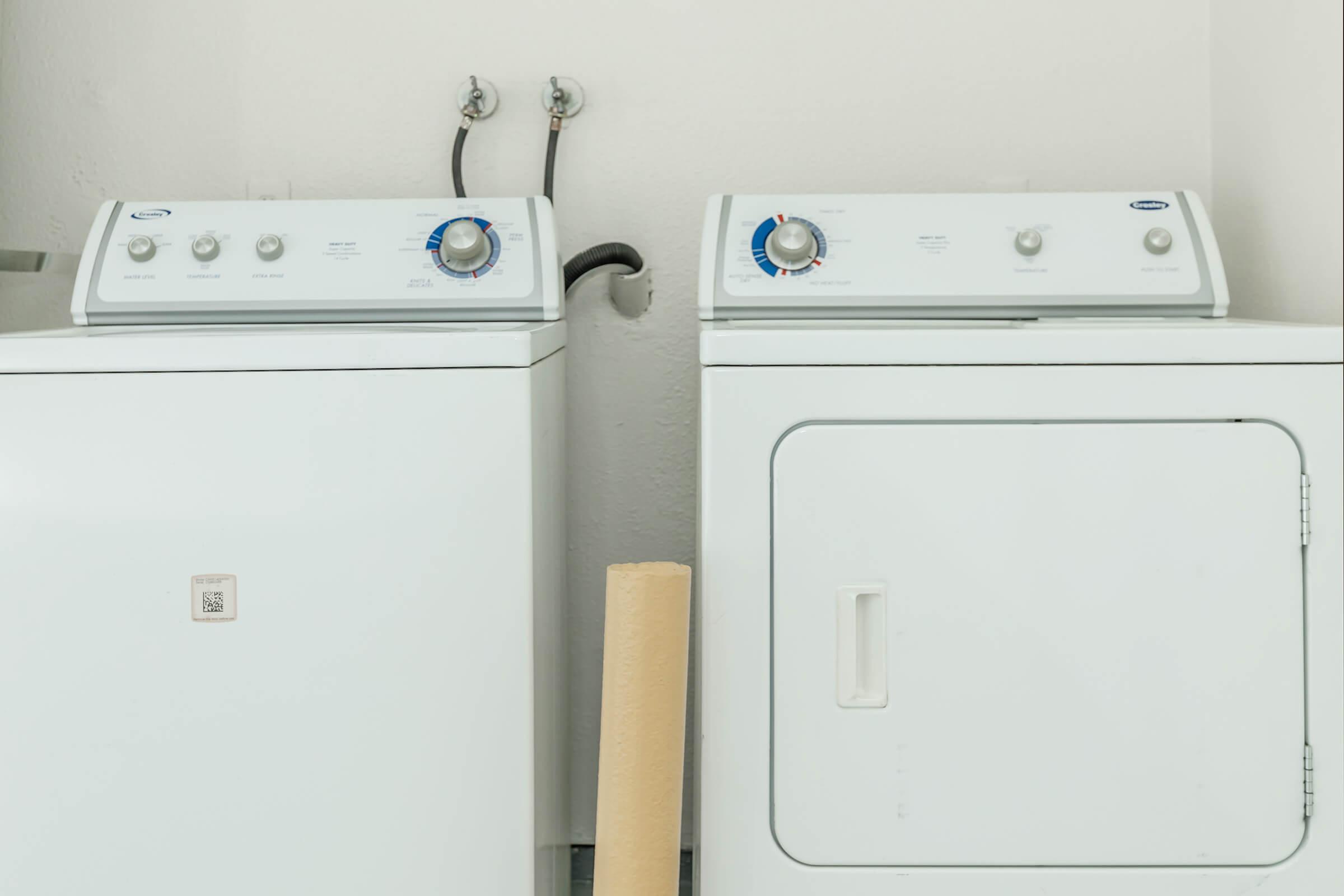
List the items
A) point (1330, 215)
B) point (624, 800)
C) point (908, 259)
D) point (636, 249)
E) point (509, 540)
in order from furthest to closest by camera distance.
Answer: point (636, 249) → point (908, 259) → point (1330, 215) → point (509, 540) → point (624, 800)

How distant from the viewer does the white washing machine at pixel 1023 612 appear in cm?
97

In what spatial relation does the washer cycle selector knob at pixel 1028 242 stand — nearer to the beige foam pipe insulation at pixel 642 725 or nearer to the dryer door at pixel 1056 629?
the dryer door at pixel 1056 629

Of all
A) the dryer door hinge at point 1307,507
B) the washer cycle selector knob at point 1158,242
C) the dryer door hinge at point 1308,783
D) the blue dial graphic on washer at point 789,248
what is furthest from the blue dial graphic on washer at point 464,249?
the dryer door hinge at point 1308,783

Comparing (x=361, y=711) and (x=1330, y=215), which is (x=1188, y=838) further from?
(x=361, y=711)

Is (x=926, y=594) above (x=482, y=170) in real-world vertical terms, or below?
below

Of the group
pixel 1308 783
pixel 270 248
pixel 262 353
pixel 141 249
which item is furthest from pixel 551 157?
pixel 1308 783

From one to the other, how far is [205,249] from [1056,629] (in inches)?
44.3

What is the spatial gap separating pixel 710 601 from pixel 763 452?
0.15 meters

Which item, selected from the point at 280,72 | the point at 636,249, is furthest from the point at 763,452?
the point at 280,72

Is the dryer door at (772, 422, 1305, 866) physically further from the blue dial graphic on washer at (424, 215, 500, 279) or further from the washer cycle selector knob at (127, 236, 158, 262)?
the washer cycle selector knob at (127, 236, 158, 262)

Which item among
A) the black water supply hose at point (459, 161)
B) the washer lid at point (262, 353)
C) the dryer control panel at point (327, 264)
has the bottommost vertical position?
the washer lid at point (262, 353)

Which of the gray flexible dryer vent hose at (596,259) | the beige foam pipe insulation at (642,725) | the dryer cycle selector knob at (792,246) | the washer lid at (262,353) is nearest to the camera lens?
the beige foam pipe insulation at (642,725)

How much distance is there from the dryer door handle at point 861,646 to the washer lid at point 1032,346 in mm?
226

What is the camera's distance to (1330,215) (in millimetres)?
1117
